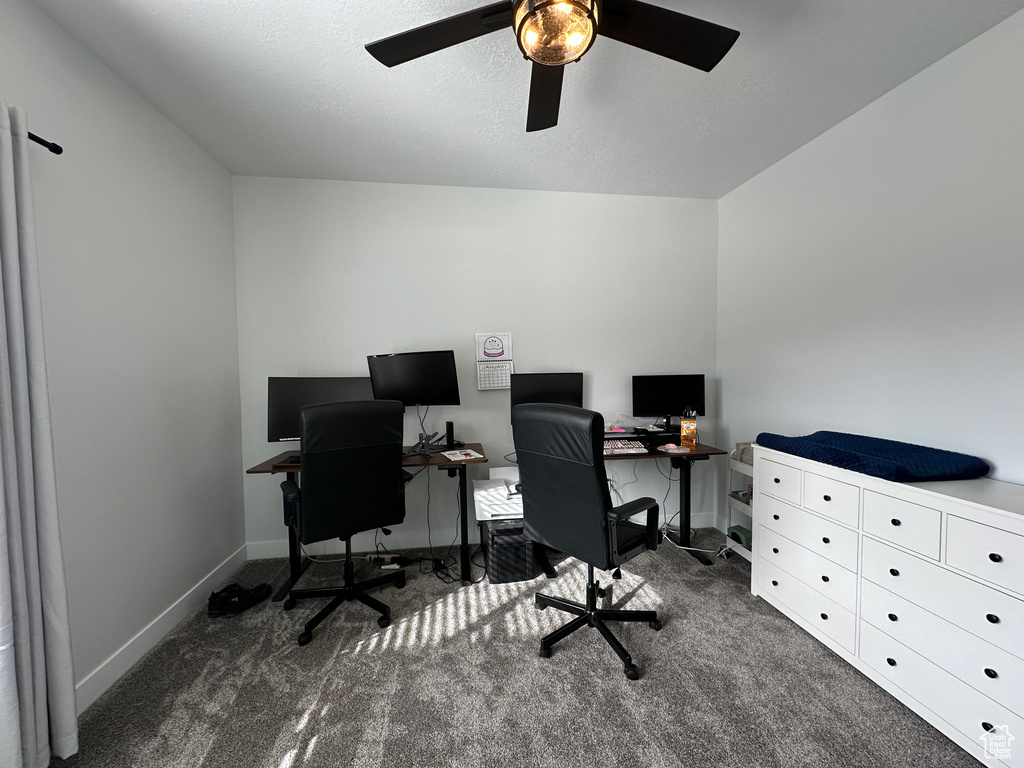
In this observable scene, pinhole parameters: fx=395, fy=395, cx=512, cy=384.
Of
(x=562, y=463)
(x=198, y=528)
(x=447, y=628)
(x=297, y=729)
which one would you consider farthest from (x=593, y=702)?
(x=198, y=528)

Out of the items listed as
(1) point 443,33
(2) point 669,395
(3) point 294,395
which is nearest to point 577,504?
(2) point 669,395

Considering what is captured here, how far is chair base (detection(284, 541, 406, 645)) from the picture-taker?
7.00 feet

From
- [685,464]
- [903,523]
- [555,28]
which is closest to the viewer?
[555,28]

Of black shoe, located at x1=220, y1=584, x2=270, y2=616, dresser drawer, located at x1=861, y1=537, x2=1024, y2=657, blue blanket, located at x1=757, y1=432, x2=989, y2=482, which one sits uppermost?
blue blanket, located at x1=757, y1=432, x2=989, y2=482

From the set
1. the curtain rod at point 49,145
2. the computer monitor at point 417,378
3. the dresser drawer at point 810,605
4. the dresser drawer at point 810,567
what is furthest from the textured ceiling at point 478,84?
the dresser drawer at point 810,605

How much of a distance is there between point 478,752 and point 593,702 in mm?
521

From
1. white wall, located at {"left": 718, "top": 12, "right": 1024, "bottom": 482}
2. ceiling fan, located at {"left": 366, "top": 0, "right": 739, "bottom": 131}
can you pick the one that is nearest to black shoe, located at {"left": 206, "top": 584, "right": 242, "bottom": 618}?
ceiling fan, located at {"left": 366, "top": 0, "right": 739, "bottom": 131}

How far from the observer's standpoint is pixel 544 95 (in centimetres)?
172

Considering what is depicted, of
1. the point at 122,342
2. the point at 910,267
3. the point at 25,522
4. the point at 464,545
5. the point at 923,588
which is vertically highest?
the point at 910,267

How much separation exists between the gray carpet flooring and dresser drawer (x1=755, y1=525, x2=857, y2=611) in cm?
30

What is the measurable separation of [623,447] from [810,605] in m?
1.34

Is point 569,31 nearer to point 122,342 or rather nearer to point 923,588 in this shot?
point 122,342

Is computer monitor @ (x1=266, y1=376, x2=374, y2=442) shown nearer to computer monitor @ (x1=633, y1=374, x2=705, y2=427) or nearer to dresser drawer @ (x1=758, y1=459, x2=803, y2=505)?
computer monitor @ (x1=633, y1=374, x2=705, y2=427)

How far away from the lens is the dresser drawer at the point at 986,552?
4.39ft
